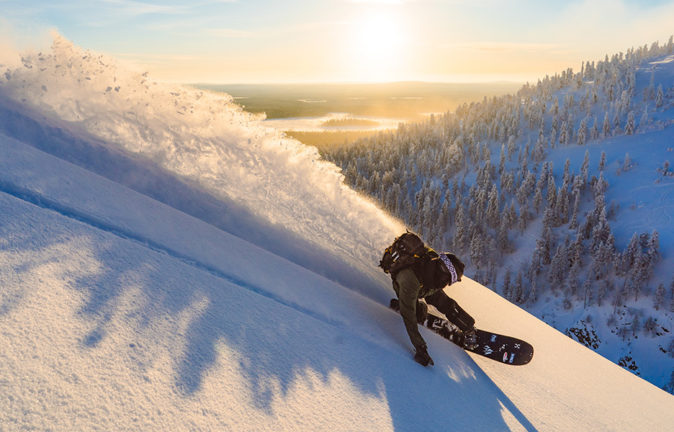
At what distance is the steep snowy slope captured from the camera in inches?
90.2

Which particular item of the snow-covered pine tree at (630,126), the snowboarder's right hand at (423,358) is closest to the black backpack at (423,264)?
the snowboarder's right hand at (423,358)

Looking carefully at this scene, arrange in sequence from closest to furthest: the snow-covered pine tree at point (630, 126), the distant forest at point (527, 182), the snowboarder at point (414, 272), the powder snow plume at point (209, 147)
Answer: the snowboarder at point (414, 272)
the powder snow plume at point (209, 147)
the distant forest at point (527, 182)
the snow-covered pine tree at point (630, 126)

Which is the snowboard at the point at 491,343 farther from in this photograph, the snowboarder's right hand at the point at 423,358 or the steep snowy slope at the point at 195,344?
the snowboarder's right hand at the point at 423,358

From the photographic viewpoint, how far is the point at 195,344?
2840 mm

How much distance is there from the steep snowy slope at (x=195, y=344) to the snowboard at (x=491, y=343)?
19cm

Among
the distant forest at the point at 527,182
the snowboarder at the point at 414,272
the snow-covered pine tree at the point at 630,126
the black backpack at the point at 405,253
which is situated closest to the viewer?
the snowboarder at the point at 414,272

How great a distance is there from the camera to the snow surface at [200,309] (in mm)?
2383

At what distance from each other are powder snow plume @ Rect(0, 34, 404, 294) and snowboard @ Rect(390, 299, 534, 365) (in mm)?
1083

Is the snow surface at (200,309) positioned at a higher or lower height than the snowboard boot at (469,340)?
higher

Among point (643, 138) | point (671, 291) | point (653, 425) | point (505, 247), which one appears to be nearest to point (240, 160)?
point (653, 425)

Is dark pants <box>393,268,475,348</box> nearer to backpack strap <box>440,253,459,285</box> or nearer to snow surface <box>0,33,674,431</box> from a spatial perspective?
snow surface <box>0,33,674,431</box>

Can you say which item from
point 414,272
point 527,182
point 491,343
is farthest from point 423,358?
point 527,182

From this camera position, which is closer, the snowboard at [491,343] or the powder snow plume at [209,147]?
the snowboard at [491,343]

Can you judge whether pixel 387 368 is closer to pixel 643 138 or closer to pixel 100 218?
pixel 100 218
